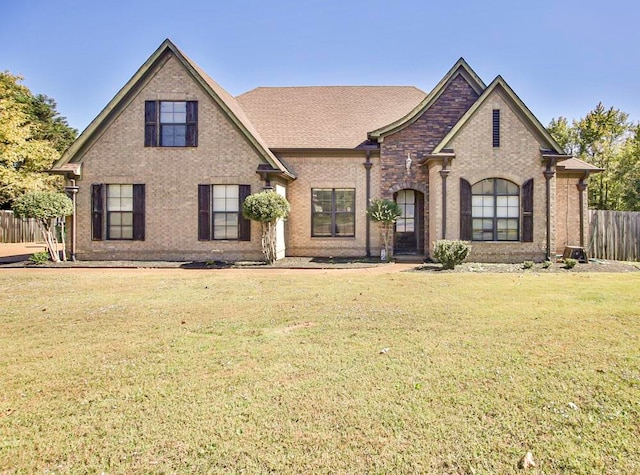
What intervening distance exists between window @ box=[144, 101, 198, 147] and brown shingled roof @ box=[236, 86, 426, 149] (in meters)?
3.03

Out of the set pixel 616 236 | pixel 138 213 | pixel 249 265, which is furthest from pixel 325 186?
pixel 616 236

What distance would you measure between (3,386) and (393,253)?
13548mm

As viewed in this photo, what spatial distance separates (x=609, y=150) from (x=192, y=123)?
3018 centimetres

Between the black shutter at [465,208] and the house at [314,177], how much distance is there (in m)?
0.04

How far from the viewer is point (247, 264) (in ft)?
45.0

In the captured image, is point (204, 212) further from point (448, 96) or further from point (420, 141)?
point (448, 96)

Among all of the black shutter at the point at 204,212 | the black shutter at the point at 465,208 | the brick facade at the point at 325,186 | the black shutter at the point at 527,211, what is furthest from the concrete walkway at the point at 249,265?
the black shutter at the point at 527,211

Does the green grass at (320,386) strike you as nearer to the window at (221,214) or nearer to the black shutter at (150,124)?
the window at (221,214)

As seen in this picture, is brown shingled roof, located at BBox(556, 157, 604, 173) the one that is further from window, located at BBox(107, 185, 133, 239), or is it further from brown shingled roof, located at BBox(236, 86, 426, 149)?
window, located at BBox(107, 185, 133, 239)

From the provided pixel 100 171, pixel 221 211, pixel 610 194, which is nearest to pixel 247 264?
pixel 221 211

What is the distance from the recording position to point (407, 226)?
16188 millimetres

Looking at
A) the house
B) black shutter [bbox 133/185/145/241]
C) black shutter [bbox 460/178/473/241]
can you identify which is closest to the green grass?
black shutter [bbox 460/178/473/241]

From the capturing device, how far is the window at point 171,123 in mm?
14555

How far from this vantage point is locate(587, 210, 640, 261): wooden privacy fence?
1627cm
